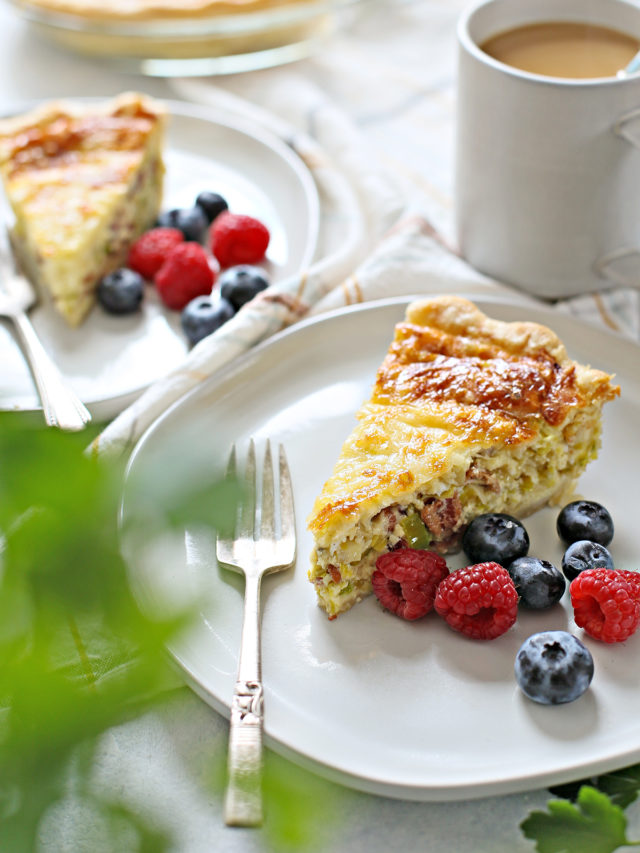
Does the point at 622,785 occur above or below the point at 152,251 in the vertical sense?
below

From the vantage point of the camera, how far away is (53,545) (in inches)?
26.5

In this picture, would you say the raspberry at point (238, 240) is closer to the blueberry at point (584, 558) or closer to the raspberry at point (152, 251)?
the raspberry at point (152, 251)

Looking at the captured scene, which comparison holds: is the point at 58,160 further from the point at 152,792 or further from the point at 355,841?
the point at 355,841

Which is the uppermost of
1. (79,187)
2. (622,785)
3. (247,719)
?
(79,187)

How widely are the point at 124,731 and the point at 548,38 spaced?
2291 mm

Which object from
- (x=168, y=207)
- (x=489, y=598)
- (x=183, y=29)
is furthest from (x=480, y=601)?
(x=183, y=29)

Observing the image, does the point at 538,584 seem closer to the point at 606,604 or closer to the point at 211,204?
the point at 606,604

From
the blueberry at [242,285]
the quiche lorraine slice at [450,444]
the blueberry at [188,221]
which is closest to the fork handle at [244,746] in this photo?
the quiche lorraine slice at [450,444]

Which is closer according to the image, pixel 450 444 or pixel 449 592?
pixel 449 592

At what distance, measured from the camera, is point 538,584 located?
1867 millimetres

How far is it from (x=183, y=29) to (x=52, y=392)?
1874 mm

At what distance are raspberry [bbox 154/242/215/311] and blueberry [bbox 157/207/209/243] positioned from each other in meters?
0.29

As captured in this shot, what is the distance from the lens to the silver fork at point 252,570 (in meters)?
1.49

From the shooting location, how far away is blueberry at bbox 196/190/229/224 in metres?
3.26
